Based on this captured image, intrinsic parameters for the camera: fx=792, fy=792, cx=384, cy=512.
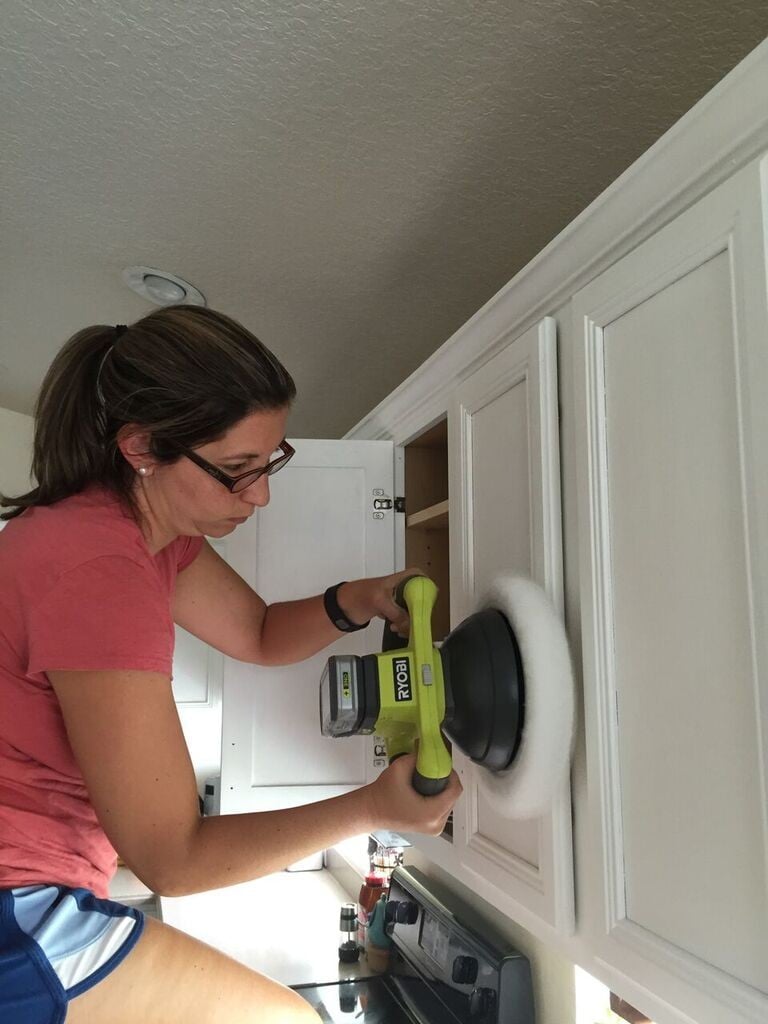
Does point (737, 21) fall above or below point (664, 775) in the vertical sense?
above

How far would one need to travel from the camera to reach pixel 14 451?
343 centimetres

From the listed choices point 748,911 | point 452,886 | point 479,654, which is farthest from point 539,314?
point 452,886

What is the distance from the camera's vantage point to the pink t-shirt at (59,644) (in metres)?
0.88

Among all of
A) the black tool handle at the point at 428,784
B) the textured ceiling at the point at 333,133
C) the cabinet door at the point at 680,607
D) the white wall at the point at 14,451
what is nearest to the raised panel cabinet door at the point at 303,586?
the textured ceiling at the point at 333,133

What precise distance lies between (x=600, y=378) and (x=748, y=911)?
1.74ft

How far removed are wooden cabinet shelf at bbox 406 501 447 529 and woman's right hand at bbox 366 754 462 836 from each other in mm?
564

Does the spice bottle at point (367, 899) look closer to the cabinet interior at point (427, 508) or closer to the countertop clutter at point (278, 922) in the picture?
the countertop clutter at point (278, 922)

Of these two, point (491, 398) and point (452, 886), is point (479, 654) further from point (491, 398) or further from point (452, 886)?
point (452, 886)

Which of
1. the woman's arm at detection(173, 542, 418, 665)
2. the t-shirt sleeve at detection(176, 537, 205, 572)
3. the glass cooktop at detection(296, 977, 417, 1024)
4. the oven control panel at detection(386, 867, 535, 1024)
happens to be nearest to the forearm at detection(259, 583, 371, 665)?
the woman's arm at detection(173, 542, 418, 665)

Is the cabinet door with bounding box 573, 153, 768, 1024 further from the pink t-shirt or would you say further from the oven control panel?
the oven control panel

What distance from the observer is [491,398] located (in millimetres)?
1150

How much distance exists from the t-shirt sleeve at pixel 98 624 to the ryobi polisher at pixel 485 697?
0.22 metres

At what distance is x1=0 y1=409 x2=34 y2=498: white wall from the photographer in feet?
11.2

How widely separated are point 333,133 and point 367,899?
1883mm
